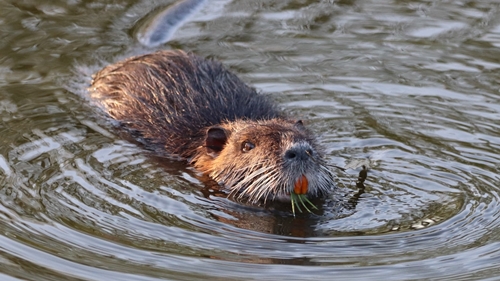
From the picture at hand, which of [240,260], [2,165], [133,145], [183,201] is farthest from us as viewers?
[133,145]

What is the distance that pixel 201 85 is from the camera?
7367mm

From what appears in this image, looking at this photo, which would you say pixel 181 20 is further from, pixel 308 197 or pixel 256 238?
pixel 256 238

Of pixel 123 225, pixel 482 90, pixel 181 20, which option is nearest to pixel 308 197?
pixel 123 225

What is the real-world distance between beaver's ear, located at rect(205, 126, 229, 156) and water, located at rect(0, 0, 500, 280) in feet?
0.74

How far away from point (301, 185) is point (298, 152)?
21 centimetres

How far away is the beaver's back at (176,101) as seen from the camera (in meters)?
7.18

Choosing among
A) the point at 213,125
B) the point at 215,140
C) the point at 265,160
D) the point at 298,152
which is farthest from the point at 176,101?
the point at 298,152

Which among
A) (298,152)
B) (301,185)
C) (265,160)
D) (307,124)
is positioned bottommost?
(307,124)

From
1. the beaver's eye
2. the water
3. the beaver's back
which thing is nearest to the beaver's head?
the beaver's eye

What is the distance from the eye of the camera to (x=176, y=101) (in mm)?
7301

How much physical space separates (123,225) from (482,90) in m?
3.62

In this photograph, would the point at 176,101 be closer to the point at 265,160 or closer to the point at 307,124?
the point at 307,124

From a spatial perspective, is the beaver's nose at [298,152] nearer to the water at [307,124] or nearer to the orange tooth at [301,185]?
the orange tooth at [301,185]

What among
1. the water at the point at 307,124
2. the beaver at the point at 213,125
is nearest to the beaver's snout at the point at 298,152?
the beaver at the point at 213,125
